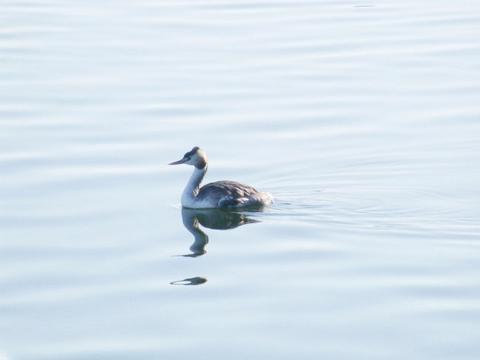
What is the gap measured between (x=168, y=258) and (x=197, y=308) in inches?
70.1

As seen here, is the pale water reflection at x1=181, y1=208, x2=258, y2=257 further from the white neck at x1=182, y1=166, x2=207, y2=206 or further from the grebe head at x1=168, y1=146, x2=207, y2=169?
the grebe head at x1=168, y1=146, x2=207, y2=169

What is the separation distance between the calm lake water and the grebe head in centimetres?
38

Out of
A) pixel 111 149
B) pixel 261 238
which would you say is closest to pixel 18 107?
pixel 111 149

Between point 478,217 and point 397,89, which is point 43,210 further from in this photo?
point 397,89

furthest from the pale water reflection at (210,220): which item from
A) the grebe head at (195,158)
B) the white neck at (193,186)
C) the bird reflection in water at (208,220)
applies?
the grebe head at (195,158)

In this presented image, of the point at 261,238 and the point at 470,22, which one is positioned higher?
the point at 470,22

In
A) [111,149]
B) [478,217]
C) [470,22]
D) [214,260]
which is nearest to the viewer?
[214,260]

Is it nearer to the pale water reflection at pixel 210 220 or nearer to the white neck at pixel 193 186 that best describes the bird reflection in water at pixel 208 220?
the pale water reflection at pixel 210 220

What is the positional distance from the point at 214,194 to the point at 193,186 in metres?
0.35

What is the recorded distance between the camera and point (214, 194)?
630 inches

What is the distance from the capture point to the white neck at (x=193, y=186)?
16.0m

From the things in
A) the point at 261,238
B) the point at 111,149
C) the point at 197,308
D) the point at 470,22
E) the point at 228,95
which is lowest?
the point at 197,308

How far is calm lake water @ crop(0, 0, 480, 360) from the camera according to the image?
11.6m

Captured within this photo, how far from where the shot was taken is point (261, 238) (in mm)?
14500
